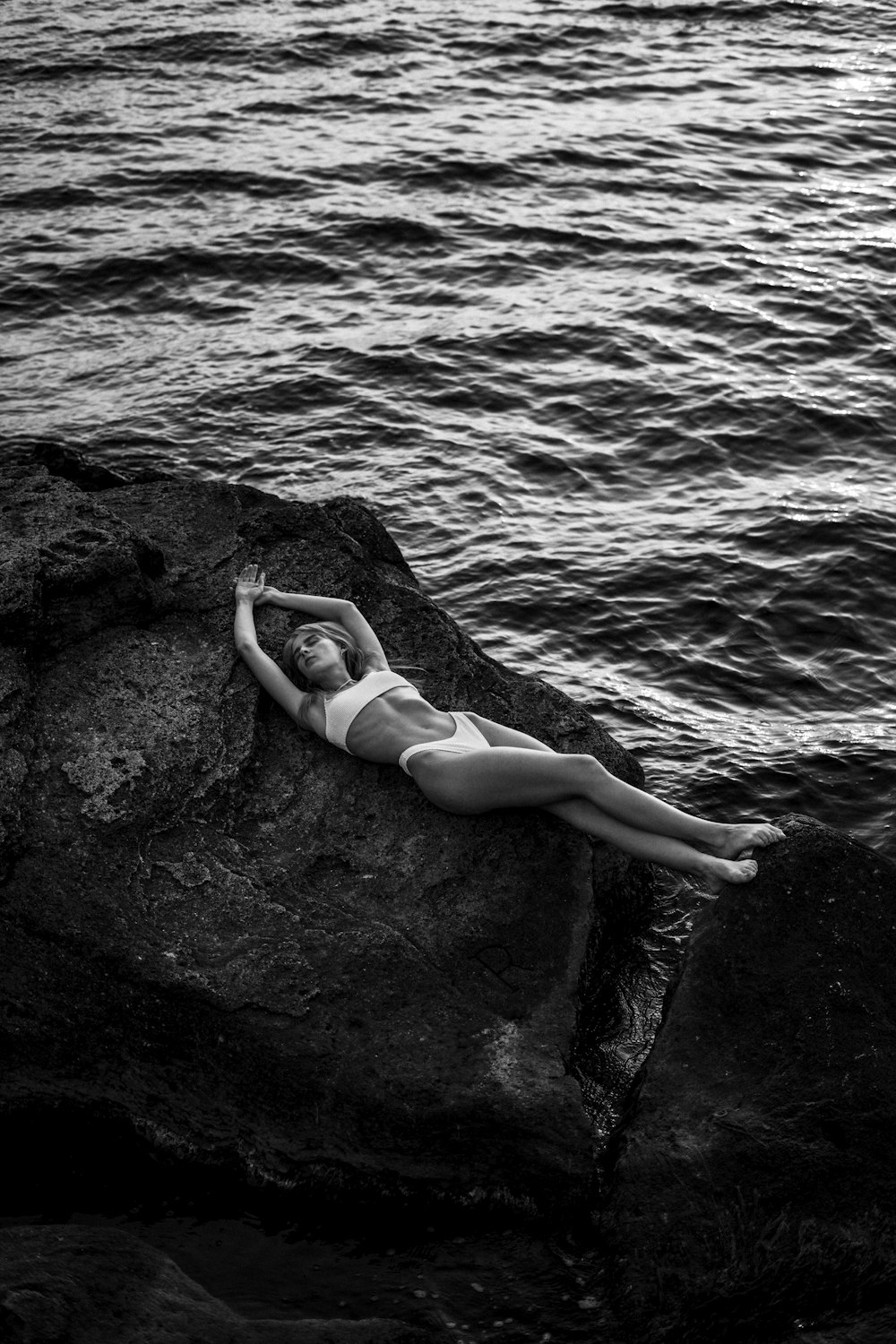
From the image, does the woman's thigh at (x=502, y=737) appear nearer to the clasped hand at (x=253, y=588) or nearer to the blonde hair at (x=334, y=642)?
the blonde hair at (x=334, y=642)

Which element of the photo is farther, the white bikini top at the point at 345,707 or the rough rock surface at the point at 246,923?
the white bikini top at the point at 345,707

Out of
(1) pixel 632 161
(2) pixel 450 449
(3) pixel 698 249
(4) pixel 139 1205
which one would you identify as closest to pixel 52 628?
(4) pixel 139 1205

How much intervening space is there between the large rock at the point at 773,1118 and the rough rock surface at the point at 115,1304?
4.57 feet

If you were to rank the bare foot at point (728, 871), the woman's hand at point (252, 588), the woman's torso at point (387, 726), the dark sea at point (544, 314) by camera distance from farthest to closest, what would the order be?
the dark sea at point (544, 314)
the woman's hand at point (252, 588)
the woman's torso at point (387, 726)
the bare foot at point (728, 871)

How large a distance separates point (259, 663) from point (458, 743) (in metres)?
1.39

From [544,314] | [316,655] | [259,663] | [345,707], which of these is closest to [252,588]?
[259,663]

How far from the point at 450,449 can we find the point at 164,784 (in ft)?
29.1

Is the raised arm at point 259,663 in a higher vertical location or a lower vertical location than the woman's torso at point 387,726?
higher

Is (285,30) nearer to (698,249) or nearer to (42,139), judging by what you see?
(42,139)

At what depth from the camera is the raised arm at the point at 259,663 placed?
8219mm

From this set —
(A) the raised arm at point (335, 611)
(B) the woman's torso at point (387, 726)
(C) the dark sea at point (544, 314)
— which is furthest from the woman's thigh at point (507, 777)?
(C) the dark sea at point (544, 314)

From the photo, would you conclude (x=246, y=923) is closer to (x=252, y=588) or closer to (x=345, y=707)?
(x=345, y=707)

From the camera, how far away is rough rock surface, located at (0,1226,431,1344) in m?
5.15

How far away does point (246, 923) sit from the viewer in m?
7.32
